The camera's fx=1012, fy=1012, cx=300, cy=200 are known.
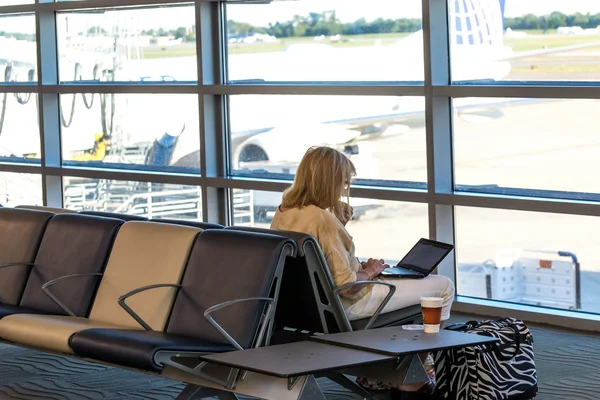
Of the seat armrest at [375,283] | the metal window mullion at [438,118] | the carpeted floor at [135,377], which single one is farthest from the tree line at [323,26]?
the seat armrest at [375,283]

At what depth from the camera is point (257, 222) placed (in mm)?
8211

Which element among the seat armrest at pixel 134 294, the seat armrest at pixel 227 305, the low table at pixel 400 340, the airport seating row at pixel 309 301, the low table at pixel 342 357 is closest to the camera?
the low table at pixel 342 357

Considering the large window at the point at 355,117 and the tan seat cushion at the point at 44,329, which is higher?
the large window at the point at 355,117

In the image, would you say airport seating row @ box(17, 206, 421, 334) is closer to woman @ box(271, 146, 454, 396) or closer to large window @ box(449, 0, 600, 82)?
woman @ box(271, 146, 454, 396)

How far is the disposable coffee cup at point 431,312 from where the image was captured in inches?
154

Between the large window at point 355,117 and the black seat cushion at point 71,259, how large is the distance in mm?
2354

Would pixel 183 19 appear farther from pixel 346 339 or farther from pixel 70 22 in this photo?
pixel 346 339

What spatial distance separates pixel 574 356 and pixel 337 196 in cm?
181

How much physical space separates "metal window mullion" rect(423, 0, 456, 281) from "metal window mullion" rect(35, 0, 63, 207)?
417cm

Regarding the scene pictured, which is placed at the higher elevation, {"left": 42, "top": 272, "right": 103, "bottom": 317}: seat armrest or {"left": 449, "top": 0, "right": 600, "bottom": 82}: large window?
{"left": 449, "top": 0, "right": 600, "bottom": 82}: large window

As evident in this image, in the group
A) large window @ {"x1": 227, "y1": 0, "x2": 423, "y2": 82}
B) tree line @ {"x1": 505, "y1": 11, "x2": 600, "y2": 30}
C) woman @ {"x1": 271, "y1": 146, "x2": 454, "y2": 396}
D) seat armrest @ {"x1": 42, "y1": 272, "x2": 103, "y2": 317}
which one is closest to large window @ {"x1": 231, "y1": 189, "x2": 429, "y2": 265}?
large window @ {"x1": 227, "y1": 0, "x2": 423, "y2": 82}

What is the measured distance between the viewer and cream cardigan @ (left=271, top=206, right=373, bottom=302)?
450cm

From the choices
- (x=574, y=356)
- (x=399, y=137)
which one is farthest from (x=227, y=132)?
(x=574, y=356)

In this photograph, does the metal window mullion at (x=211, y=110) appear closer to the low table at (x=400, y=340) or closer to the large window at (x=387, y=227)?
the large window at (x=387, y=227)
